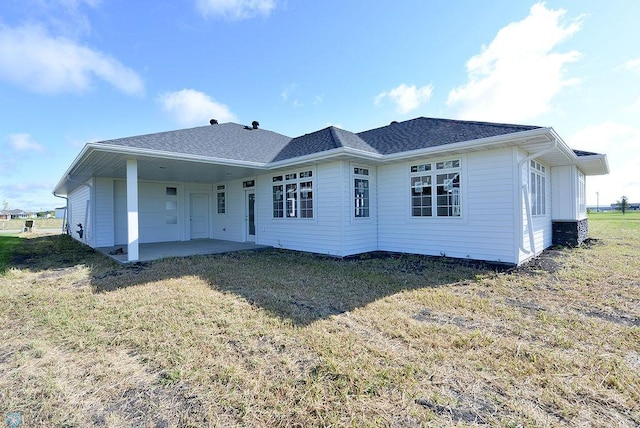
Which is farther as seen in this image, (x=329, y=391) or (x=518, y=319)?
(x=518, y=319)

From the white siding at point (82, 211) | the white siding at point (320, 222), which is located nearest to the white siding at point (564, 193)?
the white siding at point (320, 222)

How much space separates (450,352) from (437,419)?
1.05 m

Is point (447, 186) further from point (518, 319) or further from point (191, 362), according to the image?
point (191, 362)

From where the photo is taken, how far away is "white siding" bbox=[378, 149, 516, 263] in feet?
22.1

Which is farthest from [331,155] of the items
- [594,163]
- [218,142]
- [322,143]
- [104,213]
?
[104,213]

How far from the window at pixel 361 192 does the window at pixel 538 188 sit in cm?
430

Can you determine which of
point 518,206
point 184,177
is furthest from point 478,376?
point 184,177

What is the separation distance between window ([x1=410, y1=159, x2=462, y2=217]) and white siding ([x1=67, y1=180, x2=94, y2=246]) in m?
11.8

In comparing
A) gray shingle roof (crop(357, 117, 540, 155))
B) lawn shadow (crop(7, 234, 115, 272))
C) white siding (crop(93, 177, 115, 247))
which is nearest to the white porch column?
lawn shadow (crop(7, 234, 115, 272))

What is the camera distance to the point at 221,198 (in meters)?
13.3

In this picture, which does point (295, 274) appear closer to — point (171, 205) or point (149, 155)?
point (149, 155)

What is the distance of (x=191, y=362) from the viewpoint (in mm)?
2803

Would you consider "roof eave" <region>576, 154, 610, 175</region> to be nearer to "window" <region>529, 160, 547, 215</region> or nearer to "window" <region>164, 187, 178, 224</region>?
"window" <region>529, 160, 547, 215</region>

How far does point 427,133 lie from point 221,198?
9142mm
